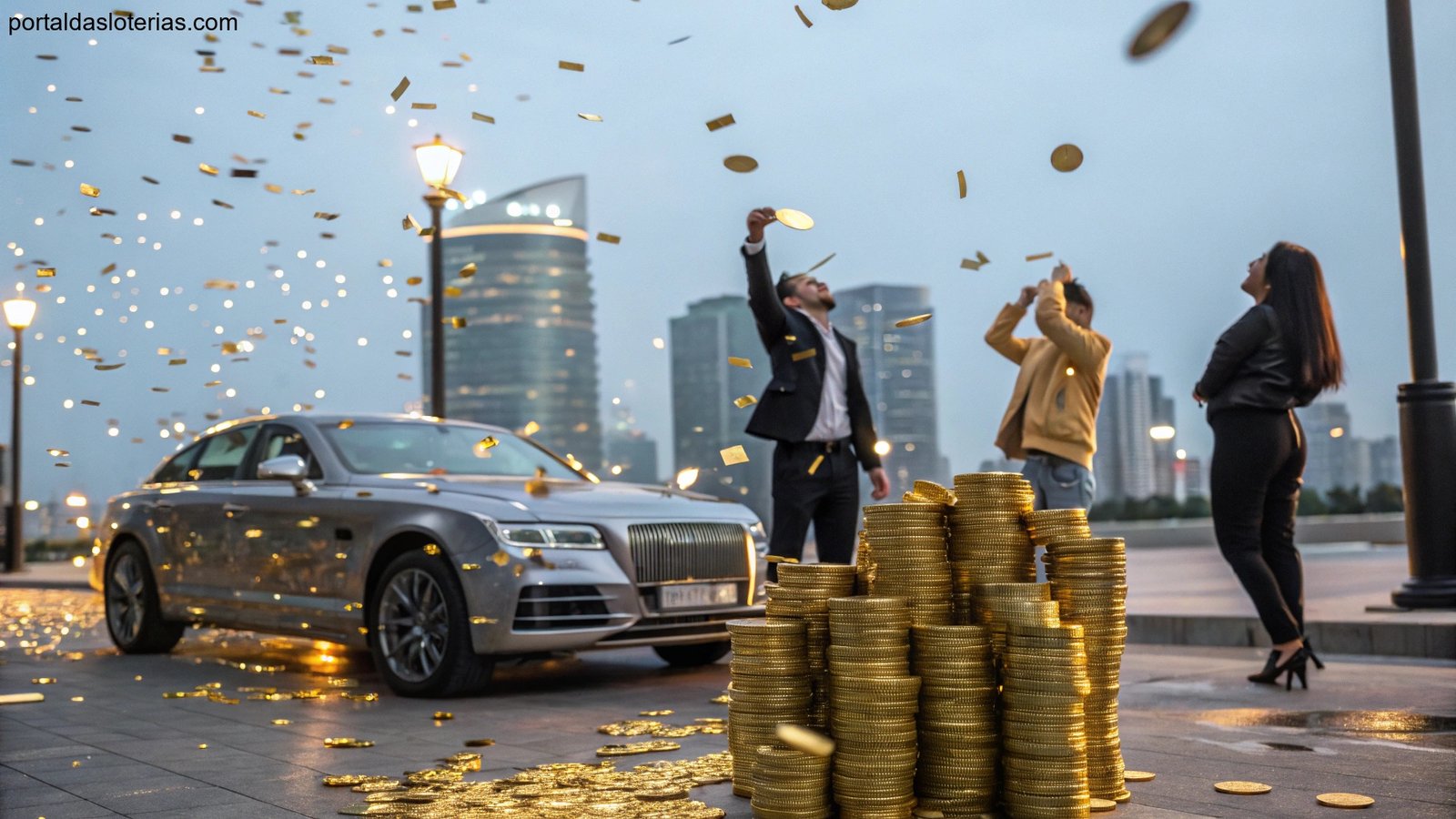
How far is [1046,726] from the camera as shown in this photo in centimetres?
364

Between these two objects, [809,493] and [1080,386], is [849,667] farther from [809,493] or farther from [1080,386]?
[1080,386]

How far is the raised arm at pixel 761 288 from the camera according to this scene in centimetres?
615

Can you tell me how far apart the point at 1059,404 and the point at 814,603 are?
3.27 m

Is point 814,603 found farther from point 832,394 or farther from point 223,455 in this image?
point 223,455

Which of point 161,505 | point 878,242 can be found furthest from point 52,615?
point 878,242

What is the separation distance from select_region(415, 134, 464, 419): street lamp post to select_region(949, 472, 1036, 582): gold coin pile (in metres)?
8.41

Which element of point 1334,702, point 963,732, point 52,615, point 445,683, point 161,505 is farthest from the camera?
point 52,615

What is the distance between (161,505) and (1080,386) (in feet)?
19.2

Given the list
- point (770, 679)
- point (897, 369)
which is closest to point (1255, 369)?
point (770, 679)

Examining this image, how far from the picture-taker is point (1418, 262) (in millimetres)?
9273

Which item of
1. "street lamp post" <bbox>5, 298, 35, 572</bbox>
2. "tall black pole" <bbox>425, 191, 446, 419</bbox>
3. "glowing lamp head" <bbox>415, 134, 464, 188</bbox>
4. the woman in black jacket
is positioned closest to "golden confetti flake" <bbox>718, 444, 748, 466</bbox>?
the woman in black jacket

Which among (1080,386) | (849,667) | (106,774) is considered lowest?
(106,774)

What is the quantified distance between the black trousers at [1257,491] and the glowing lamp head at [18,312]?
854 inches

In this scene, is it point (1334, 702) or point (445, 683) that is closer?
point (1334, 702)
